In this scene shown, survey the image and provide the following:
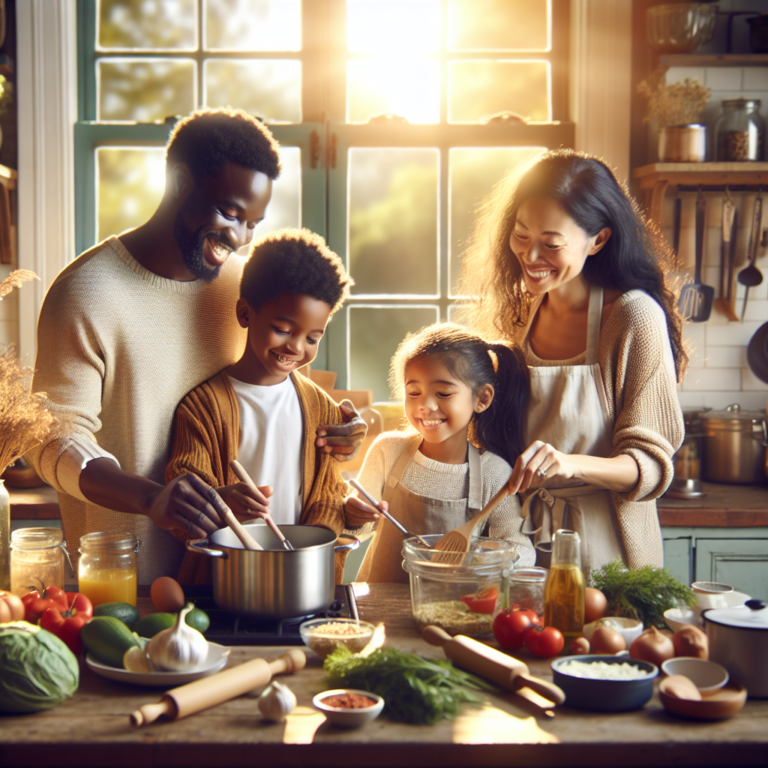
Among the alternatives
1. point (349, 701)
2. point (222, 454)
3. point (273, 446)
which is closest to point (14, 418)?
point (222, 454)

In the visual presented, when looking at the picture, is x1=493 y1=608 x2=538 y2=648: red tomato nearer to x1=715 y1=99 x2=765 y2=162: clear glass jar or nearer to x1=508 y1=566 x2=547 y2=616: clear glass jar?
x1=508 y1=566 x2=547 y2=616: clear glass jar

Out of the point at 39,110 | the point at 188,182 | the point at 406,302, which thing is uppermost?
the point at 39,110

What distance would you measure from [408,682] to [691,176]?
8.66ft

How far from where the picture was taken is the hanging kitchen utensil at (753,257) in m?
3.36

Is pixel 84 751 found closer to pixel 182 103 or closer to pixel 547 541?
pixel 547 541

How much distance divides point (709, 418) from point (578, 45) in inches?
63.3

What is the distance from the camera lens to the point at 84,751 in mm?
1087

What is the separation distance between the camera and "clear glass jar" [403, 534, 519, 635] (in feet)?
4.89

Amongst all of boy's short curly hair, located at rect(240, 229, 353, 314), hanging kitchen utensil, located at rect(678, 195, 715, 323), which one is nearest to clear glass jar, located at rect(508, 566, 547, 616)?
boy's short curly hair, located at rect(240, 229, 353, 314)

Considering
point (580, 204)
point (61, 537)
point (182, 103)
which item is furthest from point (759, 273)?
point (61, 537)

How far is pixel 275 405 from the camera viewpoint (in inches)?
72.5

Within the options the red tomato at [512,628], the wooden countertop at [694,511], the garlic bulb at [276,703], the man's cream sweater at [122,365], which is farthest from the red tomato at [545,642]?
the wooden countertop at [694,511]

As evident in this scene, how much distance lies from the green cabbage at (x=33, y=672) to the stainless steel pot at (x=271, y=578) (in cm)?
29

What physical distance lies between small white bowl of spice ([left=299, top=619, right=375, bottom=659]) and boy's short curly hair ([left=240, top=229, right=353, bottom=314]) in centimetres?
68
